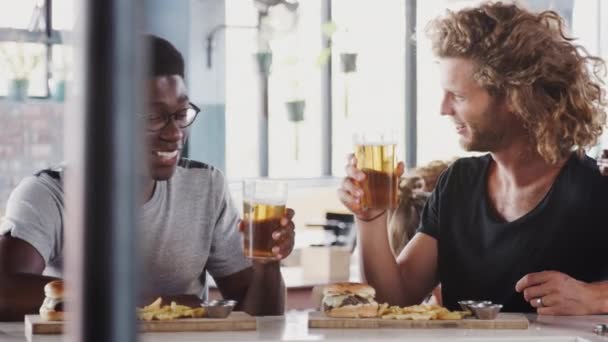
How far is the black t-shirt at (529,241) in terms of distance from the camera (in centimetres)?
292

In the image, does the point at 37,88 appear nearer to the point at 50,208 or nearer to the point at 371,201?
the point at 50,208

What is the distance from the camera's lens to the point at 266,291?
2.71m

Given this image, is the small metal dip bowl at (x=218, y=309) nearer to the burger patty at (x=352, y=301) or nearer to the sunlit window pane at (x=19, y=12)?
the burger patty at (x=352, y=301)

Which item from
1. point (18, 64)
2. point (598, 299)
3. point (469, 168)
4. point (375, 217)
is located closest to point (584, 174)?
point (469, 168)

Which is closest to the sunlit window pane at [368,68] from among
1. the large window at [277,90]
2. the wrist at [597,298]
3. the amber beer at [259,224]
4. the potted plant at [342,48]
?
the potted plant at [342,48]

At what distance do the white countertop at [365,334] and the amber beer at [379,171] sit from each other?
38cm

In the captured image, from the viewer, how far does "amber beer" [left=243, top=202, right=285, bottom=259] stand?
2.33 meters

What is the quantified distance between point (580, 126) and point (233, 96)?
14.3ft

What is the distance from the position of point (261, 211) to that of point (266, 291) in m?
0.43

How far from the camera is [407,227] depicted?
367cm

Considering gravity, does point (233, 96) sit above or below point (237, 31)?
below

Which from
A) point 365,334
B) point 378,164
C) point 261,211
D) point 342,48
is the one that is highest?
point 342,48

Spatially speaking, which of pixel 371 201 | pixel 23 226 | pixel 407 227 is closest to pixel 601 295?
pixel 371 201

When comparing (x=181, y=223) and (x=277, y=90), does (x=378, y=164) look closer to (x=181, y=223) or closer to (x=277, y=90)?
(x=181, y=223)
